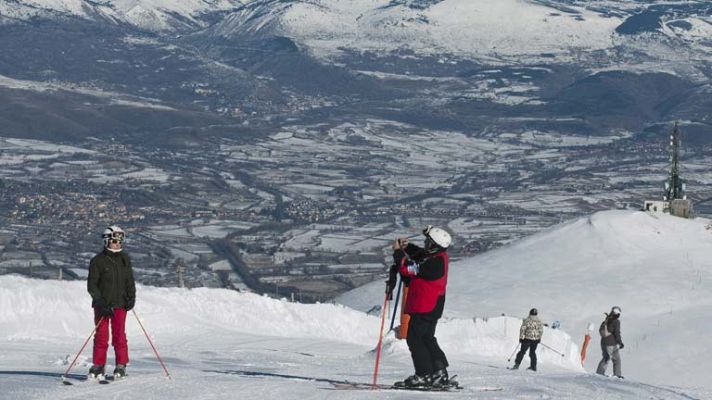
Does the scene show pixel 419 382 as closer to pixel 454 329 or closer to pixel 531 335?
pixel 531 335

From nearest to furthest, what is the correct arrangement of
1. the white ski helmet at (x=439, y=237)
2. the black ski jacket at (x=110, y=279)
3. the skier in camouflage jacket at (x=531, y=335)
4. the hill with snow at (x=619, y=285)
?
the white ski helmet at (x=439, y=237) < the black ski jacket at (x=110, y=279) < the skier in camouflage jacket at (x=531, y=335) < the hill with snow at (x=619, y=285)

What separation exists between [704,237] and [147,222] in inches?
2978

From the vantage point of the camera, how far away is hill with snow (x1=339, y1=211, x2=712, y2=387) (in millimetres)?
38812

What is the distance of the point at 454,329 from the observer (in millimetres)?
29156

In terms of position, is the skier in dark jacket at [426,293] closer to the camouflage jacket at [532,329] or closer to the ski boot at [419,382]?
the ski boot at [419,382]

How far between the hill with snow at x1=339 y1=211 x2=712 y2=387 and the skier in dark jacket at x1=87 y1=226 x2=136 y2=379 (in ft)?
70.1

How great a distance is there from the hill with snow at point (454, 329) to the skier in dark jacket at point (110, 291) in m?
0.44

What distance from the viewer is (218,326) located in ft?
91.7

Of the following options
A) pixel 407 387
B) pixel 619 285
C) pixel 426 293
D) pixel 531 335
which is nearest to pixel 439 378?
pixel 407 387

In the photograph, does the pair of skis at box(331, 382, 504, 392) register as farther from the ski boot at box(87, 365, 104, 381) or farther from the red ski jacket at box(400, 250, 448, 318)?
the ski boot at box(87, 365, 104, 381)

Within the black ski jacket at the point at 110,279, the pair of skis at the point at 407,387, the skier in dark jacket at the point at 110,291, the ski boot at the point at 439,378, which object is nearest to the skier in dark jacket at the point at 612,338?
the pair of skis at the point at 407,387

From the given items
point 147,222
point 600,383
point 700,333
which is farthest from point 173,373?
point 147,222

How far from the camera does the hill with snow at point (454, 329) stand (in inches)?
655

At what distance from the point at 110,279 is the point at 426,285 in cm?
328
